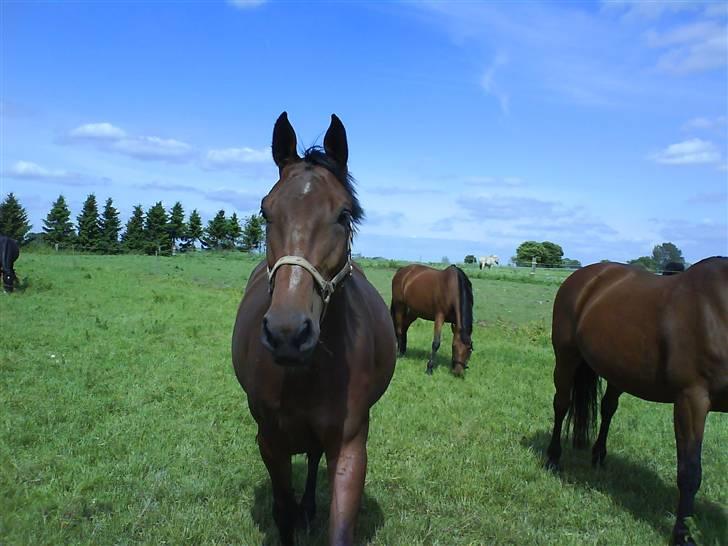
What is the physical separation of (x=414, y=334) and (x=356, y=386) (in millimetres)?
11167

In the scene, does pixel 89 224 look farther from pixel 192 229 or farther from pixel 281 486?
pixel 281 486

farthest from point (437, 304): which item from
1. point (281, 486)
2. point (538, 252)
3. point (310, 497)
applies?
point (538, 252)

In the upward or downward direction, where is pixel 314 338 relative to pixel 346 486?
upward

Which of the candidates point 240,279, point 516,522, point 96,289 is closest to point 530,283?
point 240,279

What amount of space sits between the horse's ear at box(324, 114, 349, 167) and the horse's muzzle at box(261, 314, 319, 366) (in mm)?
987

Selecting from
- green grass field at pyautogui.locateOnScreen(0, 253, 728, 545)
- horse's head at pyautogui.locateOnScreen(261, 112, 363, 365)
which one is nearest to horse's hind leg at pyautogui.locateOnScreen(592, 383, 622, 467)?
green grass field at pyautogui.locateOnScreen(0, 253, 728, 545)

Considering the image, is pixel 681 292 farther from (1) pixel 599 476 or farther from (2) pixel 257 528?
(2) pixel 257 528

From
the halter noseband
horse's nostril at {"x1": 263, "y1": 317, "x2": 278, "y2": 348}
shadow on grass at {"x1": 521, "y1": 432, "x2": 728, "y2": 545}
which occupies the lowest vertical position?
shadow on grass at {"x1": 521, "y1": 432, "x2": 728, "y2": 545}

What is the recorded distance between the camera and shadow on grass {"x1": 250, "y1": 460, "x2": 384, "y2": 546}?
364cm

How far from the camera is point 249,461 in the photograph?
16.1 feet

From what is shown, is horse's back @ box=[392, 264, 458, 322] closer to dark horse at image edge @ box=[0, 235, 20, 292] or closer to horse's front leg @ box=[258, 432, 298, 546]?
horse's front leg @ box=[258, 432, 298, 546]

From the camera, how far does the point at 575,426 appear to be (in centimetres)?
573

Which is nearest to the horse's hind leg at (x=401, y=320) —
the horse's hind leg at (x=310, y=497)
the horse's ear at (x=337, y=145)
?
the horse's hind leg at (x=310, y=497)

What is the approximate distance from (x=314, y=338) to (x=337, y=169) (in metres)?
0.94
